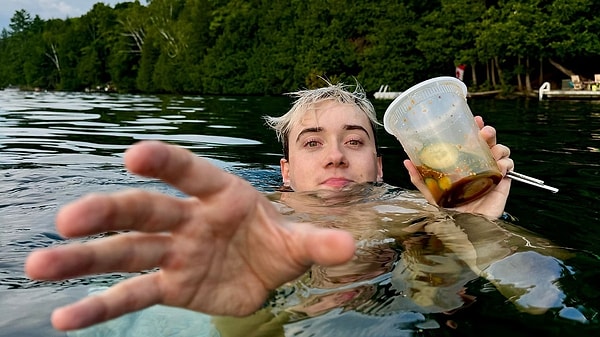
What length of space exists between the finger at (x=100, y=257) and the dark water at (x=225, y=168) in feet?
3.33

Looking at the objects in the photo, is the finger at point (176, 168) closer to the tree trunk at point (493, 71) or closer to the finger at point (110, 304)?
the finger at point (110, 304)

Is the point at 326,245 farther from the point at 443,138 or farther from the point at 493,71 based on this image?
the point at 493,71

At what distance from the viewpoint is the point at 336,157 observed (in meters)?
3.45

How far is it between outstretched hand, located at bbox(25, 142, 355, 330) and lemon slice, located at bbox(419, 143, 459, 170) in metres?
1.48

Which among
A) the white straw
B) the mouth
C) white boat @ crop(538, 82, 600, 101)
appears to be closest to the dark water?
the white straw

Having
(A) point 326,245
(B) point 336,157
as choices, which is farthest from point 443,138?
(A) point 326,245

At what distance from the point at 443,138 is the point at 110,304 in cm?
188

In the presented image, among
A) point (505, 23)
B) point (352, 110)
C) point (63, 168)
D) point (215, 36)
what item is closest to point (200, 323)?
point (352, 110)

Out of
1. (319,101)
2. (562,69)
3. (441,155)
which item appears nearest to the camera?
(441,155)

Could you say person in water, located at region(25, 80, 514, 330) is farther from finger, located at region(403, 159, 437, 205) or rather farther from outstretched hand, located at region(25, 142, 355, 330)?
finger, located at region(403, 159, 437, 205)

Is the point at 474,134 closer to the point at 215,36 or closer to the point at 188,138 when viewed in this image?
the point at 188,138

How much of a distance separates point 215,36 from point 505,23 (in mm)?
27090

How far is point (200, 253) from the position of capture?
1337 mm

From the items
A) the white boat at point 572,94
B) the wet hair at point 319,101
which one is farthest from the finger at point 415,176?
the white boat at point 572,94
